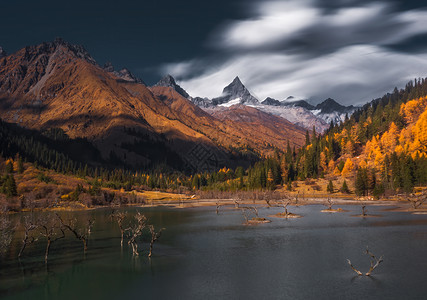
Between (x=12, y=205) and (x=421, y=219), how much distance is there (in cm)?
18790

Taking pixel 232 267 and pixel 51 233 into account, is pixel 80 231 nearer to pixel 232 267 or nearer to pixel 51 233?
pixel 51 233

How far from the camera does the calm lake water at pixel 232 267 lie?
50.5 meters

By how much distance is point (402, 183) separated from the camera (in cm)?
19112

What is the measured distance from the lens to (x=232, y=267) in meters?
64.1

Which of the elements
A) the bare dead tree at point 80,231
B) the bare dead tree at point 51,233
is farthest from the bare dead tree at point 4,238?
the bare dead tree at point 80,231

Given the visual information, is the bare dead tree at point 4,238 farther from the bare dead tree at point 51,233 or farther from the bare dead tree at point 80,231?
the bare dead tree at point 80,231

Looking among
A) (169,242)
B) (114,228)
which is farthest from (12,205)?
(169,242)

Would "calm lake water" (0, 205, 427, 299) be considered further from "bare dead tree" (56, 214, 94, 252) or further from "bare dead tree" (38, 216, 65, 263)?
"bare dead tree" (38, 216, 65, 263)

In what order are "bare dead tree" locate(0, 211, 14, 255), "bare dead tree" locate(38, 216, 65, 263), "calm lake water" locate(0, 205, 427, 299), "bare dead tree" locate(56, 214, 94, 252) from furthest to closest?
"bare dead tree" locate(56, 214, 94, 252) → "bare dead tree" locate(0, 211, 14, 255) → "bare dead tree" locate(38, 216, 65, 263) → "calm lake water" locate(0, 205, 427, 299)

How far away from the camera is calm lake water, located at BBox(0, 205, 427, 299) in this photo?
166 ft

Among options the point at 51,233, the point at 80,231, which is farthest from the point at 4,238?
the point at 51,233

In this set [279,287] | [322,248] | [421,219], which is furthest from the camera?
[421,219]

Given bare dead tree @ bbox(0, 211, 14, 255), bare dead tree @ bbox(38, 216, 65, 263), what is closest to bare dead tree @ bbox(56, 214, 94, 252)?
bare dead tree @ bbox(38, 216, 65, 263)

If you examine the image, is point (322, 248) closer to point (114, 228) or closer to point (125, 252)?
point (125, 252)
